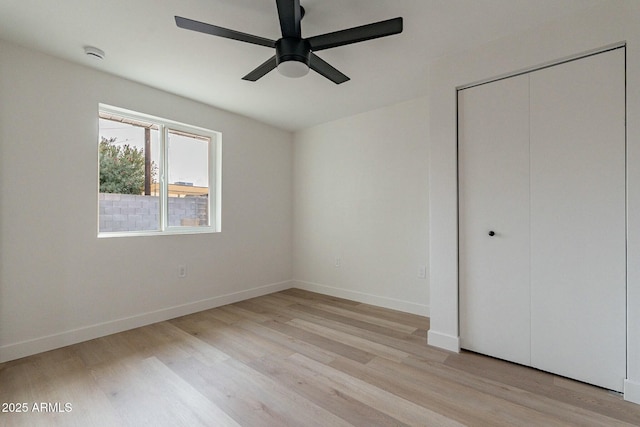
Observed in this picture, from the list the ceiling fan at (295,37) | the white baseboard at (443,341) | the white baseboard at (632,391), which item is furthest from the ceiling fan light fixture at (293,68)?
the white baseboard at (632,391)

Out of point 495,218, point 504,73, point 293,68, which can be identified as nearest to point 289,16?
point 293,68

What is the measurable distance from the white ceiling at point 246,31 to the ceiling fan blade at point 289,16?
0.23m

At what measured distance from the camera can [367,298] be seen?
3.52 m

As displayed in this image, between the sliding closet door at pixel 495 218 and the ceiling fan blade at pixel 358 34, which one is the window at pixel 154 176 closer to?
the ceiling fan blade at pixel 358 34

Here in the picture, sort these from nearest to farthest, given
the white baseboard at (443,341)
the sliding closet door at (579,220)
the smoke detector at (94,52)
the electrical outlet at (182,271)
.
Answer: the sliding closet door at (579,220) → the smoke detector at (94,52) → the white baseboard at (443,341) → the electrical outlet at (182,271)

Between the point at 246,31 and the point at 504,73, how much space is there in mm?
1905

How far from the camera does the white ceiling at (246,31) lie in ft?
5.74

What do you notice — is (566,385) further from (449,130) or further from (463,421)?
(449,130)

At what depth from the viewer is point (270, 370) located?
6.45 feet

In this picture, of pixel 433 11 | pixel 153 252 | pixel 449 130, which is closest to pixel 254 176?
pixel 153 252

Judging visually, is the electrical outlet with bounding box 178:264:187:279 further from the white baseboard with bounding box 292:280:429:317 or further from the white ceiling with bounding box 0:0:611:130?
the white ceiling with bounding box 0:0:611:130

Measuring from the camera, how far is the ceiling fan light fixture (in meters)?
1.74

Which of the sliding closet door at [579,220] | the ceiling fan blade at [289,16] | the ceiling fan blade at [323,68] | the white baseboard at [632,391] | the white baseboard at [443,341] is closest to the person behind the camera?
the ceiling fan blade at [289,16]

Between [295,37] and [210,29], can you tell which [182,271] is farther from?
[295,37]
